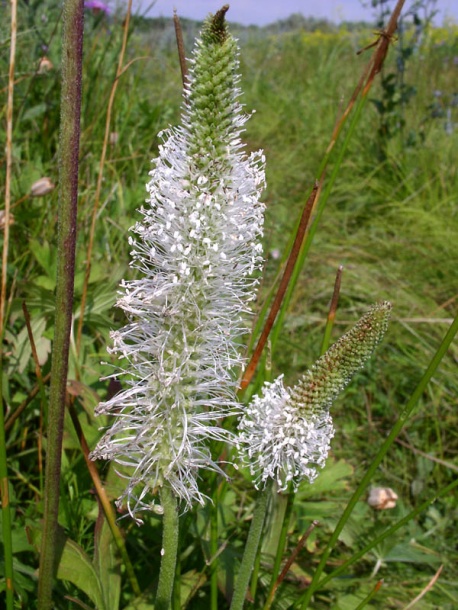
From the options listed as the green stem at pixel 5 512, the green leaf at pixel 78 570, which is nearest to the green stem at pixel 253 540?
the green leaf at pixel 78 570

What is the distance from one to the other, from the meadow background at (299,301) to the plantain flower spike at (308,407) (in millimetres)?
340

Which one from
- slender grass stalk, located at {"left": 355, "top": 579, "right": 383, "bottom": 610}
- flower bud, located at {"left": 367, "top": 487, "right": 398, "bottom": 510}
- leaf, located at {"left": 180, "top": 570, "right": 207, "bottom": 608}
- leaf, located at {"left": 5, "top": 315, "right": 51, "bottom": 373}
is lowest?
flower bud, located at {"left": 367, "top": 487, "right": 398, "bottom": 510}

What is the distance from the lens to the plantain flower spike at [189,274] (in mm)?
881

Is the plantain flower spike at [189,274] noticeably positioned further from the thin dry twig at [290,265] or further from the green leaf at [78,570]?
the green leaf at [78,570]

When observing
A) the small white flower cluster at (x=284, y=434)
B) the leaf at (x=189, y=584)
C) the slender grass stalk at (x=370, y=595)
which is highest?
the small white flower cluster at (x=284, y=434)

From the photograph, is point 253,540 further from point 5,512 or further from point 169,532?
point 5,512

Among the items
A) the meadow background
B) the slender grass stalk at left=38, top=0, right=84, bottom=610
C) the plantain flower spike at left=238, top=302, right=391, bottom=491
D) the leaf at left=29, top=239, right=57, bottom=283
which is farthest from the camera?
the leaf at left=29, top=239, right=57, bottom=283

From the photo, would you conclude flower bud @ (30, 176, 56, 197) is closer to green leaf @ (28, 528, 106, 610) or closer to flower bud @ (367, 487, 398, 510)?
green leaf @ (28, 528, 106, 610)

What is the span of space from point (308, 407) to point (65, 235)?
0.50 m

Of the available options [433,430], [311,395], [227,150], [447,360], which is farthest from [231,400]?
[447,360]

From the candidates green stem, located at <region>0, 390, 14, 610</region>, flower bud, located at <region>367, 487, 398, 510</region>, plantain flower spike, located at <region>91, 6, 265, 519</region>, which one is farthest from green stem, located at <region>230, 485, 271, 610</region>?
flower bud, located at <region>367, 487, 398, 510</region>

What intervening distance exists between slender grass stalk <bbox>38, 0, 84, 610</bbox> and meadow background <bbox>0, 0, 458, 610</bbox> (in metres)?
0.29

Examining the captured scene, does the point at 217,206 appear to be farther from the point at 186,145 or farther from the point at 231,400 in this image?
the point at 231,400

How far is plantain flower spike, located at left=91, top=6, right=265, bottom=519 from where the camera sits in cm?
88
